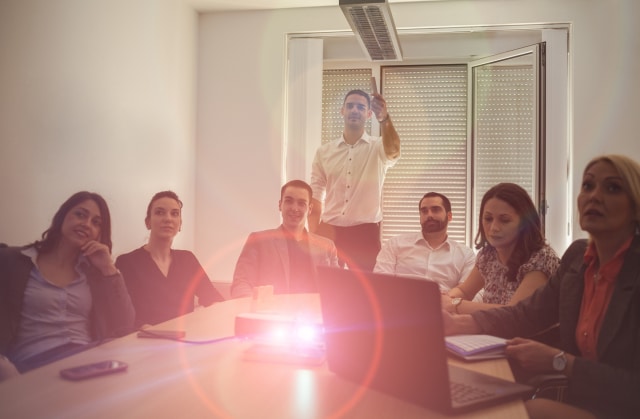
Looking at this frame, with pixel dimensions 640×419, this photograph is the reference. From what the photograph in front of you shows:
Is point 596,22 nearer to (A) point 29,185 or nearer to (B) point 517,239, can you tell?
(B) point 517,239

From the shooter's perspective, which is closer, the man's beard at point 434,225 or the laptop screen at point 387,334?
the laptop screen at point 387,334

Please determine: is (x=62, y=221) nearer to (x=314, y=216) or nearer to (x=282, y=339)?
(x=282, y=339)

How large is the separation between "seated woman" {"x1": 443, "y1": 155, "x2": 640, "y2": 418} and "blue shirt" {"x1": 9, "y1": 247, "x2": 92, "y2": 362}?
1630 millimetres

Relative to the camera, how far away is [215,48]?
18.6 feet

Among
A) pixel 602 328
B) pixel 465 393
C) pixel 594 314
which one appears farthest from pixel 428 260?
pixel 465 393

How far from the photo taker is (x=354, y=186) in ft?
15.0

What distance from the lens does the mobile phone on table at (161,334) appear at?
5.90 ft

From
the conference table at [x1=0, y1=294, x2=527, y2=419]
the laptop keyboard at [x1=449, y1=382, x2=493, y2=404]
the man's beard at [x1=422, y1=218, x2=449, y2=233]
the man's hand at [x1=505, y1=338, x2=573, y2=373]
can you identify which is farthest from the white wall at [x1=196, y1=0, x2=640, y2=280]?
the laptop keyboard at [x1=449, y1=382, x2=493, y2=404]

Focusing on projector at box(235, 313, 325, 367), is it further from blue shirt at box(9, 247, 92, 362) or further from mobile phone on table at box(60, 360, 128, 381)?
blue shirt at box(9, 247, 92, 362)

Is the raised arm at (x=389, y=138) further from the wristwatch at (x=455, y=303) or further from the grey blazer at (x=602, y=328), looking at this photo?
the grey blazer at (x=602, y=328)

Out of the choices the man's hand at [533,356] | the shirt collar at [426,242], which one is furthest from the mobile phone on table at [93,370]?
the shirt collar at [426,242]

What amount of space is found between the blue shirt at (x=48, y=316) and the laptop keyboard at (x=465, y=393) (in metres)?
1.79

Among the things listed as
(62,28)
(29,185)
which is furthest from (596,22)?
(29,185)

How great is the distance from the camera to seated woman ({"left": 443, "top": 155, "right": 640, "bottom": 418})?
60.5 inches
